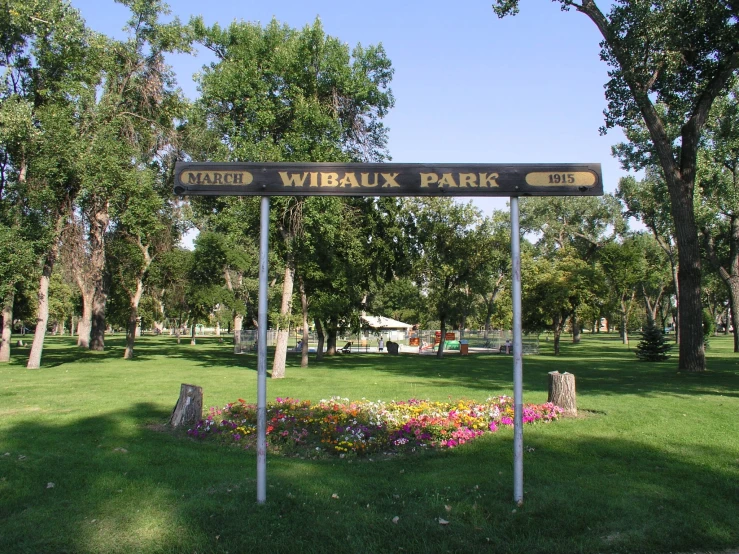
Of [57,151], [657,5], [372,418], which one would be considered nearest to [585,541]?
[372,418]

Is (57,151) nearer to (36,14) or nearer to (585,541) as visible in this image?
(36,14)

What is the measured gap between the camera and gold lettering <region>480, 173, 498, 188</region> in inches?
213

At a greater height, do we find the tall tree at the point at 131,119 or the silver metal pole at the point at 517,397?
the tall tree at the point at 131,119

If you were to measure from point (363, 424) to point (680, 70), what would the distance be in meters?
17.7

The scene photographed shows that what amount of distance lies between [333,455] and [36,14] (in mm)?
25127

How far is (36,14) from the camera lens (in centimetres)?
2394

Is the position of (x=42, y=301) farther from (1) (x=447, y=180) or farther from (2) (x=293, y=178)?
(1) (x=447, y=180)

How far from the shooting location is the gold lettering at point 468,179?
5.40m

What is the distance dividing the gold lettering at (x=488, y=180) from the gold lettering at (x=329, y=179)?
1394 millimetres

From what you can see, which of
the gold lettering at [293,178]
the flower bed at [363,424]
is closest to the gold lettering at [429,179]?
the gold lettering at [293,178]

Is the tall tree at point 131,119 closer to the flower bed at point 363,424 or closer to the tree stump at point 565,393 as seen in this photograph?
the flower bed at point 363,424

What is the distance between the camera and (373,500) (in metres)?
5.48

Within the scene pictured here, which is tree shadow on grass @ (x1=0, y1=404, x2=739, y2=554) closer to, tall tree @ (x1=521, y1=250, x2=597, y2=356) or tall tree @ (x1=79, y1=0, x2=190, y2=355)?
tall tree @ (x1=79, y1=0, x2=190, y2=355)

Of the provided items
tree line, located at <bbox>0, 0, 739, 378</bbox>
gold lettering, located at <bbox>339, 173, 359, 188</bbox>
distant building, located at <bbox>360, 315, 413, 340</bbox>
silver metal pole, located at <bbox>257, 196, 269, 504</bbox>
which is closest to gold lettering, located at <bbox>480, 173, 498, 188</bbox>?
gold lettering, located at <bbox>339, 173, 359, 188</bbox>
